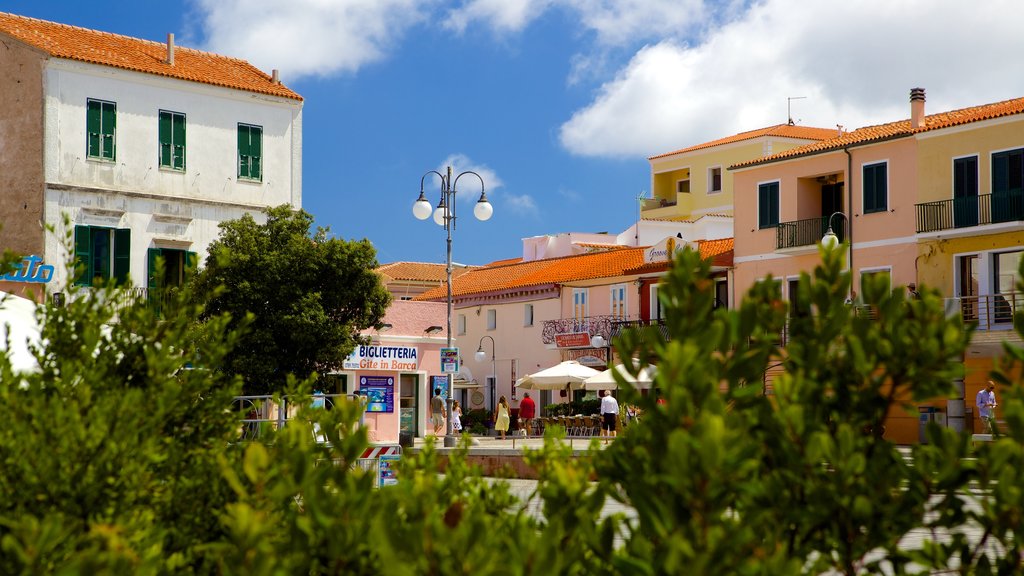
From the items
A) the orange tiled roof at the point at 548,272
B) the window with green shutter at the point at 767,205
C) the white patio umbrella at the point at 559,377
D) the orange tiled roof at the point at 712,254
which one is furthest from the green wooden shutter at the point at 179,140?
the orange tiled roof at the point at 548,272

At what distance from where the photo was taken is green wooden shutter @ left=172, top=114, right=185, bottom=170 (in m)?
33.7

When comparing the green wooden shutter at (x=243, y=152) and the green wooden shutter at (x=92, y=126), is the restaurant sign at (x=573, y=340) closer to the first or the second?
the green wooden shutter at (x=243, y=152)

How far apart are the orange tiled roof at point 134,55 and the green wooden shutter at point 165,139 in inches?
38.6

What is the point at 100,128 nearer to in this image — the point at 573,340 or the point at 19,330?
the point at 19,330

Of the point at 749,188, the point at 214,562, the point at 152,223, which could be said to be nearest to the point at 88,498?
the point at 214,562

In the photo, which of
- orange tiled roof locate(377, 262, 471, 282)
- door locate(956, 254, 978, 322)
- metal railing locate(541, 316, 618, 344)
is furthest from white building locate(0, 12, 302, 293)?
orange tiled roof locate(377, 262, 471, 282)

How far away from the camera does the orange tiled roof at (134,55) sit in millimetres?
32594

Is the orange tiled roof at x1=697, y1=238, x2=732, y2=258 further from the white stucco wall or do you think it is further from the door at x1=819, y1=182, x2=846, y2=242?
the white stucco wall

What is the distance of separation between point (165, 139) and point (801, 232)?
20.7 m

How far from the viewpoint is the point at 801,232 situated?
45.3m

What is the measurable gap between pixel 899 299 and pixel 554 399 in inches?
2088

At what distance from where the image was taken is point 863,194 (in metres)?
43.7

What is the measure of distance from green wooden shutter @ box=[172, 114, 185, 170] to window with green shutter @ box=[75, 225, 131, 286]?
210cm

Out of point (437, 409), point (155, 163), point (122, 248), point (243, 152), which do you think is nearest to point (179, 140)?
point (155, 163)
